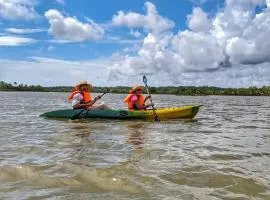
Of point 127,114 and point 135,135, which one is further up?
point 127,114

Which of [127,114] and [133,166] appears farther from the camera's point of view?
[127,114]

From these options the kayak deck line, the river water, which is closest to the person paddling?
the kayak deck line

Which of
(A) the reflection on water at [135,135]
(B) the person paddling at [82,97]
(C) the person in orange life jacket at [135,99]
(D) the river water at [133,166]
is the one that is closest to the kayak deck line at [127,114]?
(B) the person paddling at [82,97]

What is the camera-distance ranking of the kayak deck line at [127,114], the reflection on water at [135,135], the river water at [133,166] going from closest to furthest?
the river water at [133,166]
the reflection on water at [135,135]
the kayak deck line at [127,114]

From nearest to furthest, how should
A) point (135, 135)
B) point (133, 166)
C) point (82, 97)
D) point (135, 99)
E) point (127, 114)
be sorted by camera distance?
point (133, 166)
point (135, 135)
point (127, 114)
point (82, 97)
point (135, 99)

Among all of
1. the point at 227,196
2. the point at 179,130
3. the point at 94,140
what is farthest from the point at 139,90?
the point at 227,196

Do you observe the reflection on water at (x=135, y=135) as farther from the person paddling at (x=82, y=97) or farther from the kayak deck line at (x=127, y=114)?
the person paddling at (x=82, y=97)

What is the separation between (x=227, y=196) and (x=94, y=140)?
6552mm

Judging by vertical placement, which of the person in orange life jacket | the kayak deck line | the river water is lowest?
the river water

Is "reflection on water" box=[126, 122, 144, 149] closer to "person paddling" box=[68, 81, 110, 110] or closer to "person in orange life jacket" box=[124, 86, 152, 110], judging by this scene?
"person in orange life jacket" box=[124, 86, 152, 110]

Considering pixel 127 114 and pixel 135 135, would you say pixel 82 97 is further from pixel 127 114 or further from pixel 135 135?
pixel 135 135

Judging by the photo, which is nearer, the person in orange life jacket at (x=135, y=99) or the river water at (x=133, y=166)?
the river water at (x=133, y=166)

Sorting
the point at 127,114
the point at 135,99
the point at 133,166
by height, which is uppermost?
the point at 135,99

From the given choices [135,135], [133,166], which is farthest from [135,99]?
[133,166]
